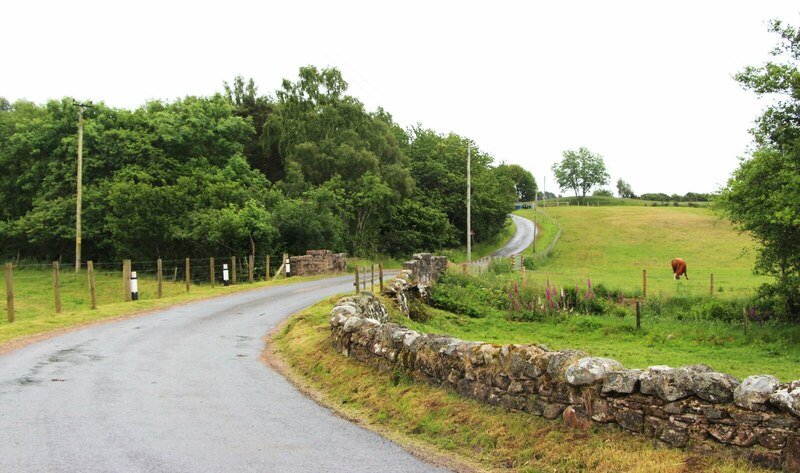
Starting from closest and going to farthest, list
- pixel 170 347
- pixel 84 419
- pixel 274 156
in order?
1. pixel 84 419
2. pixel 170 347
3. pixel 274 156

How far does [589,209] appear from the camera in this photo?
360 ft

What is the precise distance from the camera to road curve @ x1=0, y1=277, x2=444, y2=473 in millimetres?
6668

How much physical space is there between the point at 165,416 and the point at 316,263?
29959 mm

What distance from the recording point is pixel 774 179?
2148 centimetres

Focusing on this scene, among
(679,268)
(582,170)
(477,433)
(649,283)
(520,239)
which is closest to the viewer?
(477,433)

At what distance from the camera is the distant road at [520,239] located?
6700 cm

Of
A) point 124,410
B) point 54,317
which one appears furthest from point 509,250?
point 124,410

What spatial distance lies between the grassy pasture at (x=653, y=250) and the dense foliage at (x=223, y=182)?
45.3ft

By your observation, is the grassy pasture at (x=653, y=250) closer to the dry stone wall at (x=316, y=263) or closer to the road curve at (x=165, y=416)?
the dry stone wall at (x=316, y=263)

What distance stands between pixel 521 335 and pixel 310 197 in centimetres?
2842

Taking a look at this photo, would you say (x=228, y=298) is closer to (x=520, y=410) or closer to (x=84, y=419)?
(x=84, y=419)

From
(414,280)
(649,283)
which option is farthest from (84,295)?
(649,283)

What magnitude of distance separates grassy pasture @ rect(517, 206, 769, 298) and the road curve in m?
23.0

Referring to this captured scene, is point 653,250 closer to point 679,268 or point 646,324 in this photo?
point 679,268
